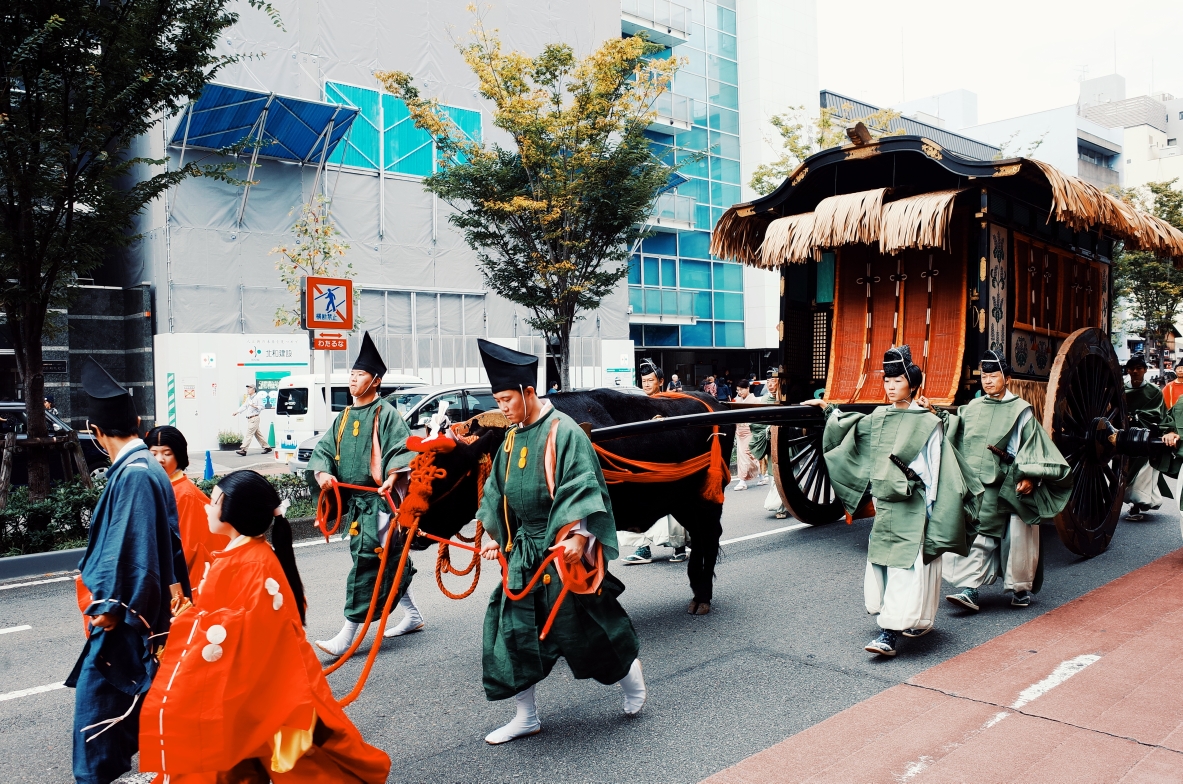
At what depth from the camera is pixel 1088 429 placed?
22.9 ft

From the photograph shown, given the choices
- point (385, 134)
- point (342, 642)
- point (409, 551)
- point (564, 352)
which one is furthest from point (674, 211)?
point (409, 551)

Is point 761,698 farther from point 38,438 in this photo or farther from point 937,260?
point 38,438

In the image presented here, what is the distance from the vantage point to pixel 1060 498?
19.1ft

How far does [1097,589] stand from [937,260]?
3.06 meters

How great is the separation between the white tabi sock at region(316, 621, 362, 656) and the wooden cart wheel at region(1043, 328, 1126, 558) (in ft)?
16.6

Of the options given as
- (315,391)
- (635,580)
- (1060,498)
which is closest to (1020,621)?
(1060,498)

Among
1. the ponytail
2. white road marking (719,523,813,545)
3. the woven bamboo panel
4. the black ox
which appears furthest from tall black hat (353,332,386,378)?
the woven bamboo panel

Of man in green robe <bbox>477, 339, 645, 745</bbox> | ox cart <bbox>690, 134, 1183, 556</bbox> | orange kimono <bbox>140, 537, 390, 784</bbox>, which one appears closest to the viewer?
orange kimono <bbox>140, 537, 390, 784</bbox>

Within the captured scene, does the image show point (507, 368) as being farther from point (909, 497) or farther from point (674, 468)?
point (909, 497)

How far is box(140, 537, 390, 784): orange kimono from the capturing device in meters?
2.66

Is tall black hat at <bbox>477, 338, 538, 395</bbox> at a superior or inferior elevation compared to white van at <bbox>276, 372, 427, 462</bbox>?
superior

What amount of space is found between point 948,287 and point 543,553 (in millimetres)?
5364

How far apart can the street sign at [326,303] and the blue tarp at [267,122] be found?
920cm

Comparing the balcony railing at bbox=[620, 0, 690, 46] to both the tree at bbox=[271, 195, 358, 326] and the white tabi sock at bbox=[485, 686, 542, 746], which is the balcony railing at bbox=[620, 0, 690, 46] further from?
the white tabi sock at bbox=[485, 686, 542, 746]
